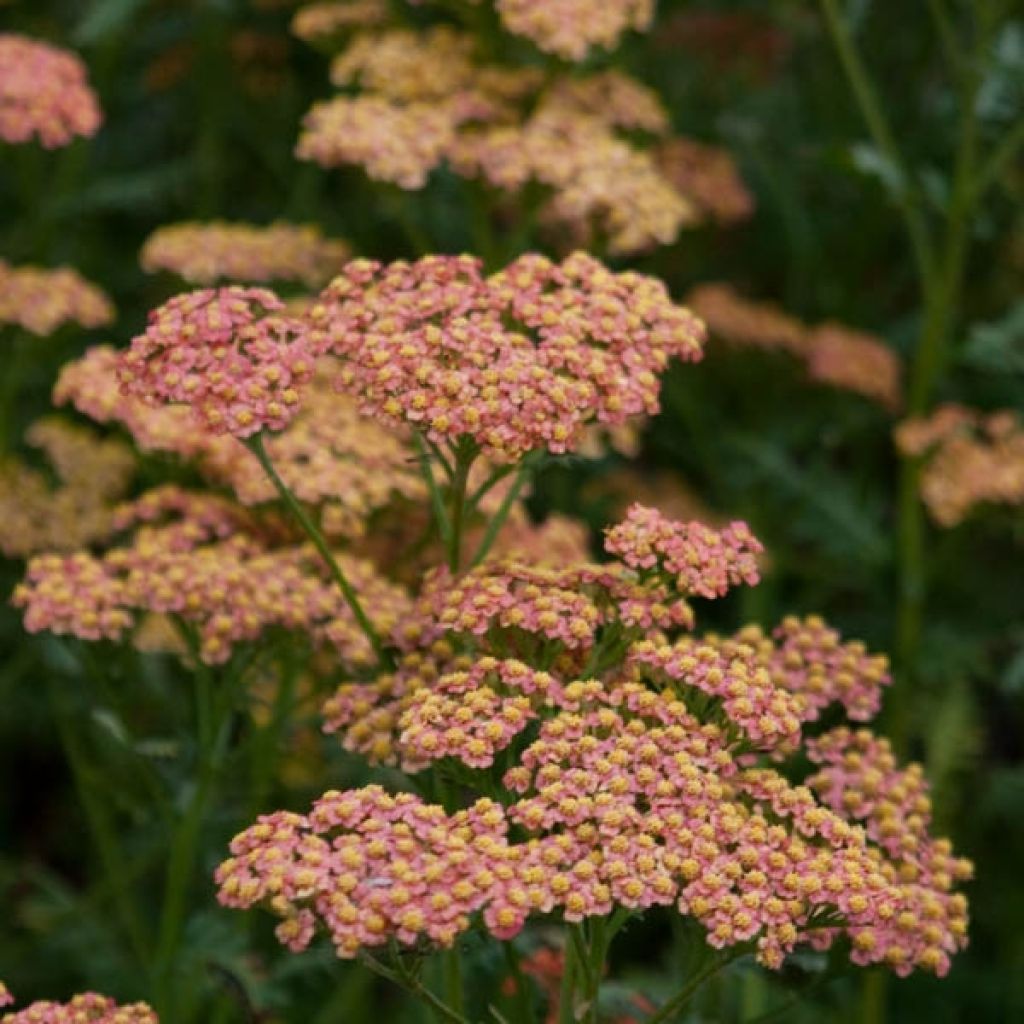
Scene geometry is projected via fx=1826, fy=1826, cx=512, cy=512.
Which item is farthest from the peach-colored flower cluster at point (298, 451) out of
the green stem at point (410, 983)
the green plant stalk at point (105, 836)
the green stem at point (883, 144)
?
the green stem at point (883, 144)

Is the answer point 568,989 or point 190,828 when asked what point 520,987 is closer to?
point 568,989

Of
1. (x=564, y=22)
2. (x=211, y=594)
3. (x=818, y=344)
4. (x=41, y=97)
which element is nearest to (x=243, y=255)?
(x=41, y=97)

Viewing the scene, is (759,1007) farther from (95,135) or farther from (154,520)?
(95,135)

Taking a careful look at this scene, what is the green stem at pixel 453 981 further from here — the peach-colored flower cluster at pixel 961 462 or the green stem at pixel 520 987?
the peach-colored flower cluster at pixel 961 462

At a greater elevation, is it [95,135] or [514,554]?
[514,554]

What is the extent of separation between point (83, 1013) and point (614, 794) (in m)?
0.79

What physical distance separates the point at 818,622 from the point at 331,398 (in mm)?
1112

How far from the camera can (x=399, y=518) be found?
145 inches

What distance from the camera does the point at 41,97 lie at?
12.5 feet

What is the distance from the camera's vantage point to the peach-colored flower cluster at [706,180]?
4629 mm

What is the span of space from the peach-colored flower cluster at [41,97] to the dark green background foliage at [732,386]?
199 millimetres

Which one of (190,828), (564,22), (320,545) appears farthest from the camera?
(564,22)

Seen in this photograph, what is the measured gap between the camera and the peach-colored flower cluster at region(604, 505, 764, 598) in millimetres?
2643

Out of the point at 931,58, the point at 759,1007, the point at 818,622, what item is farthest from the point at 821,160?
the point at 759,1007
